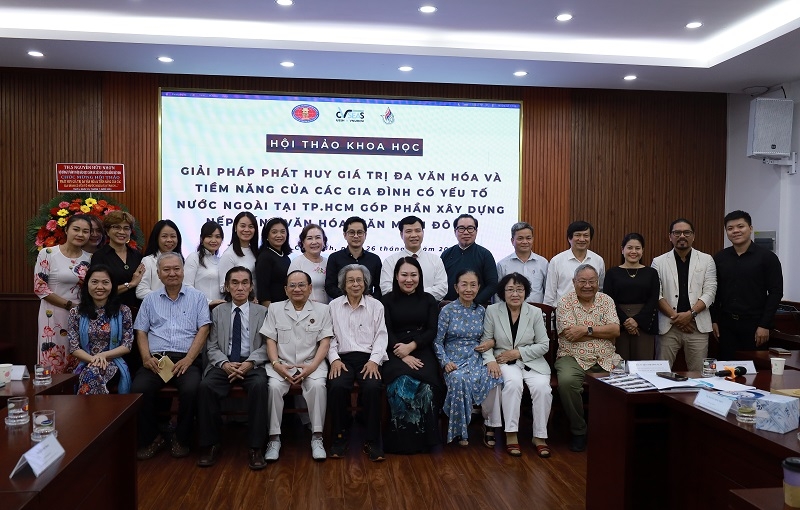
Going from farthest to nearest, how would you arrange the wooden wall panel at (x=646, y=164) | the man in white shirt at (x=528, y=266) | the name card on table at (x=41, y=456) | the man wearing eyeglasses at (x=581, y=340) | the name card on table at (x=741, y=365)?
the wooden wall panel at (x=646, y=164) < the man in white shirt at (x=528, y=266) < the man wearing eyeglasses at (x=581, y=340) < the name card on table at (x=741, y=365) < the name card on table at (x=41, y=456)

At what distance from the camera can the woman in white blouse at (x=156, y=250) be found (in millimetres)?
4199

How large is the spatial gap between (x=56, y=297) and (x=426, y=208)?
11.0 ft

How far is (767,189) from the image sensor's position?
5773mm

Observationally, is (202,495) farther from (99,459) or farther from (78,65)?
(78,65)

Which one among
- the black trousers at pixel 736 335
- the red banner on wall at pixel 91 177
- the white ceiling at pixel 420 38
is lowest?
the black trousers at pixel 736 335

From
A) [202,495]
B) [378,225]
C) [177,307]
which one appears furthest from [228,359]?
[378,225]

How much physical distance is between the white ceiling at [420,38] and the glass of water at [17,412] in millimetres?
3197

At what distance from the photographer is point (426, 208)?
19.5ft

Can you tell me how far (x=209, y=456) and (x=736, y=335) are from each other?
3.93 meters

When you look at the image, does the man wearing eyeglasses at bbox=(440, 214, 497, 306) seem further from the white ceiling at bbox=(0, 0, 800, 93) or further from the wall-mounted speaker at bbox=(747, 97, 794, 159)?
the wall-mounted speaker at bbox=(747, 97, 794, 159)

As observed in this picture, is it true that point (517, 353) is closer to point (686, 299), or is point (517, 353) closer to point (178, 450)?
point (686, 299)

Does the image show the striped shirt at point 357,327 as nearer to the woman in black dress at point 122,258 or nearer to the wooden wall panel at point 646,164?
the woman in black dress at point 122,258

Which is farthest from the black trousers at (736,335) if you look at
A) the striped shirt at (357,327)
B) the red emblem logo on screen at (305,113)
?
the red emblem logo on screen at (305,113)

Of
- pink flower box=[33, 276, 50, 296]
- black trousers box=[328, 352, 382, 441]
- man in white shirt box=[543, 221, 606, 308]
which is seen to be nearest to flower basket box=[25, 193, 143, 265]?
pink flower box=[33, 276, 50, 296]
